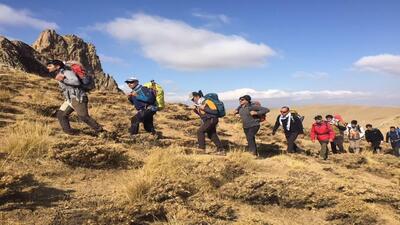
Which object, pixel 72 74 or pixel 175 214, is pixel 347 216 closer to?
pixel 175 214

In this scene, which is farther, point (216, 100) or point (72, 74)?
point (216, 100)

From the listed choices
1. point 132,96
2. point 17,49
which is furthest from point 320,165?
point 17,49

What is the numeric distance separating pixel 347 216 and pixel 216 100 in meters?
4.75

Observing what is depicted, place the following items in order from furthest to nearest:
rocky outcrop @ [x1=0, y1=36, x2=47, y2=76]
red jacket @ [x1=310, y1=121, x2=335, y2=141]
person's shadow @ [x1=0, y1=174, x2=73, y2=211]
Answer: rocky outcrop @ [x1=0, y1=36, x2=47, y2=76], red jacket @ [x1=310, y1=121, x2=335, y2=141], person's shadow @ [x1=0, y1=174, x2=73, y2=211]

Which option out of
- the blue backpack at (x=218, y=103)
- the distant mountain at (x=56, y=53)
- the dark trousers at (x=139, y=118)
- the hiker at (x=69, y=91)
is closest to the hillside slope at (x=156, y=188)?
the dark trousers at (x=139, y=118)

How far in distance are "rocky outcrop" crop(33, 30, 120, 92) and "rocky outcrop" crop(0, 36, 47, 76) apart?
216 cm

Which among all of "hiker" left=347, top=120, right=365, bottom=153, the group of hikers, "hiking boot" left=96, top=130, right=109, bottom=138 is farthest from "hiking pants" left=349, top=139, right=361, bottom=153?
"hiking boot" left=96, top=130, right=109, bottom=138

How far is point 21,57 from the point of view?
31.9 metres

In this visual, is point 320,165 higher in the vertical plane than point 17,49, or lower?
lower

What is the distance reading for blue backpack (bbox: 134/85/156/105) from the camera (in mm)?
11859

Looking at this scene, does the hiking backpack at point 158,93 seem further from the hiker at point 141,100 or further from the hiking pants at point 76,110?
the hiking pants at point 76,110

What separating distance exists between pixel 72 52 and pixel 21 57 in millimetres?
6977

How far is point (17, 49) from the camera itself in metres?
32.2

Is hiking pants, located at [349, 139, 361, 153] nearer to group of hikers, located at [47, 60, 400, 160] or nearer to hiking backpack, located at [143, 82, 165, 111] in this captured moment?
group of hikers, located at [47, 60, 400, 160]
